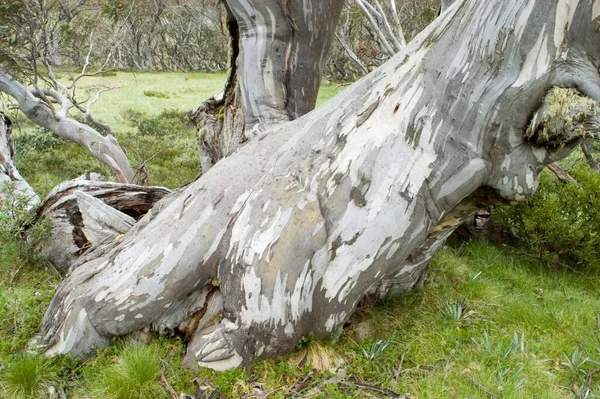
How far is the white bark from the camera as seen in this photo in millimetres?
6469

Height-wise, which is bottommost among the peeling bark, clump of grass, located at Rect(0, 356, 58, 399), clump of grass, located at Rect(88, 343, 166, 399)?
clump of grass, located at Rect(88, 343, 166, 399)

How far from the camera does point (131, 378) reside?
8.55 feet

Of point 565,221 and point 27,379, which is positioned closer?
point 27,379

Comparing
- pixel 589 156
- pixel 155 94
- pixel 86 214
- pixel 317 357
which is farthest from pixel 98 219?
pixel 155 94

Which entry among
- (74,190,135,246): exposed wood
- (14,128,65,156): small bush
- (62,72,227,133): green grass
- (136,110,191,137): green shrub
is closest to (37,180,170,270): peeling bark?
(74,190,135,246): exposed wood

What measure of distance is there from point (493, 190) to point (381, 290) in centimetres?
109

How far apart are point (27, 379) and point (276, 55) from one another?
8.72ft

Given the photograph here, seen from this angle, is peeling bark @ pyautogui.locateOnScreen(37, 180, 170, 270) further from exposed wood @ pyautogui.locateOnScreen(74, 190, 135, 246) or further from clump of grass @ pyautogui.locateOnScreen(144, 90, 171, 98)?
clump of grass @ pyautogui.locateOnScreen(144, 90, 171, 98)

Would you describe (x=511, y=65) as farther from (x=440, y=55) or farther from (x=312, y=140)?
(x=312, y=140)

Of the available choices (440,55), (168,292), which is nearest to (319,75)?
(440,55)

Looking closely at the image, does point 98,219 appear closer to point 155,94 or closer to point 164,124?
point 164,124

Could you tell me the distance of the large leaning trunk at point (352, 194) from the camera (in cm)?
239

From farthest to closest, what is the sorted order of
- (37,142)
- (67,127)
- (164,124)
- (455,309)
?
(164,124), (37,142), (67,127), (455,309)

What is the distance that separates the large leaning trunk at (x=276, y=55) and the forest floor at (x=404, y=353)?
1596mm
